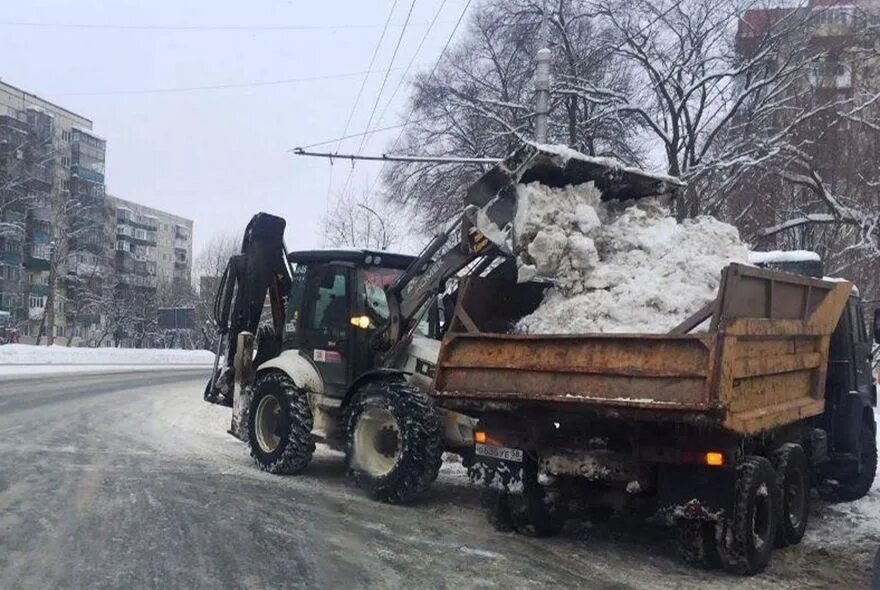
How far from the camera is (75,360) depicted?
37.1 meters

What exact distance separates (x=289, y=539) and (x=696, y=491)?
2973 millimetres

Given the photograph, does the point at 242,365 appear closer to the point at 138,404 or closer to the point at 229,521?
the point at 229,521

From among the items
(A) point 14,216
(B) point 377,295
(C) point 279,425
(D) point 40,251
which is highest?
(A) point 14,216

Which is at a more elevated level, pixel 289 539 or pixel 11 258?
pixel 11 258

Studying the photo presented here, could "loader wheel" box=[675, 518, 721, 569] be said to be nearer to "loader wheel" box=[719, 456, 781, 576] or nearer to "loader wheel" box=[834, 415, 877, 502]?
"loader wheel" box=[719, 456, 781, 576]

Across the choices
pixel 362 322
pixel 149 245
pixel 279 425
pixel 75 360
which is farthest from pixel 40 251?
pixel 362 322

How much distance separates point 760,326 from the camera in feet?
18.9

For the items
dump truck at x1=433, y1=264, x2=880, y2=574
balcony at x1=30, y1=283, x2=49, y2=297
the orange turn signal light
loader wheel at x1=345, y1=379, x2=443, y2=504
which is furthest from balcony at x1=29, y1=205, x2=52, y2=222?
the orange turn signal light

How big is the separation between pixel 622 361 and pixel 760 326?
3.24 ft

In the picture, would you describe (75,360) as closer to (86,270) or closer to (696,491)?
(86,270)

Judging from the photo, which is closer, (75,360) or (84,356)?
(75,360)

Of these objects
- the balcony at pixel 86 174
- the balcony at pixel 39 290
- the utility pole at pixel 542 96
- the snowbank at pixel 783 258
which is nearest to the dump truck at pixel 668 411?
the snowbank at pixel 783 258

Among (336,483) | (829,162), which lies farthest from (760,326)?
(829,162)

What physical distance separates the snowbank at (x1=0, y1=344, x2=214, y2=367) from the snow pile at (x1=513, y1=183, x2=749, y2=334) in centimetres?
3004
